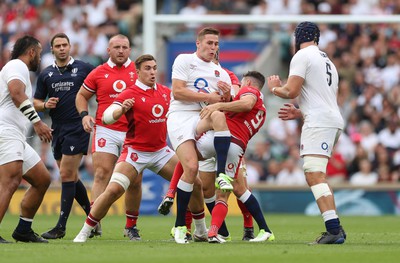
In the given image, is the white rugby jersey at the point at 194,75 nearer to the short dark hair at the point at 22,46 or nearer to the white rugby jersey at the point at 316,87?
the white rugby jersey at the point at 316,87

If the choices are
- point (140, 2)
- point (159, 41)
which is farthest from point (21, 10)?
point (159, 41)

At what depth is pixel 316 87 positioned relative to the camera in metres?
12.4

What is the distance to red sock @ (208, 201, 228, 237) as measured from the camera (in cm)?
1230

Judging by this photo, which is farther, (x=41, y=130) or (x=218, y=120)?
(x=41, y=130)

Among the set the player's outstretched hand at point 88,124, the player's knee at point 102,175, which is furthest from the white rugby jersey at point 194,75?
the player's knee at point 102,175

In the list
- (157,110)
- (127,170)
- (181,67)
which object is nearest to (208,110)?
(181,67)

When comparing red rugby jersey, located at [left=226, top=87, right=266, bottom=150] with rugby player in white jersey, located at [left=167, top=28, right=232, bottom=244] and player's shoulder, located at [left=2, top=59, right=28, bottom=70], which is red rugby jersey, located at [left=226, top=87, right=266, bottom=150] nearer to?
rugby player in white jersey, located at [left=167, top=28, right=232, bottom=244]

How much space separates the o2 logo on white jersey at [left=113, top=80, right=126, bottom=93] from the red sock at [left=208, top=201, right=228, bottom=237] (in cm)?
260

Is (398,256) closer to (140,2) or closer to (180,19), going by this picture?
(180,19)

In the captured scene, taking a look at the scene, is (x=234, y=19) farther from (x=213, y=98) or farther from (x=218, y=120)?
(x=218, y=120)

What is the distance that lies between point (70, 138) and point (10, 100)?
1.93 m

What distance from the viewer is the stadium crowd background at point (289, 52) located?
23.3 meters

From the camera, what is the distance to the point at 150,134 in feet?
42.2

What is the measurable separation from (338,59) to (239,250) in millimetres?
14719
